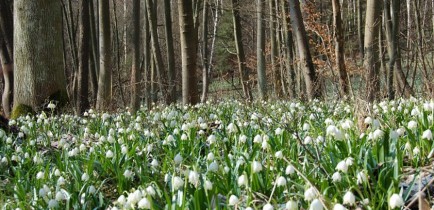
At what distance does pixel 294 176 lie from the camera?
2.90 m

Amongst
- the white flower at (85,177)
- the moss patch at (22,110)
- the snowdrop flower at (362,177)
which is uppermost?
the moss patch at (22,110)

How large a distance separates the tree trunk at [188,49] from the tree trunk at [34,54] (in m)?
2.11

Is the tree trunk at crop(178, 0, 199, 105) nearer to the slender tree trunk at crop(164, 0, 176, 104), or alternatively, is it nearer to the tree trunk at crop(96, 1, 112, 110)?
the tree trunk at crop(96, 1, 112, 110)

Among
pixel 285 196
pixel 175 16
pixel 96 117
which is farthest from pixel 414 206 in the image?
pixel 175 16

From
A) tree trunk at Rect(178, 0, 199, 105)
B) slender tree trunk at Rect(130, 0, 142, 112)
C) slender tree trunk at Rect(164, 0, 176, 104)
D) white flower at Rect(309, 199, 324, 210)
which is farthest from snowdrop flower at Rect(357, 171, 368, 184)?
slender tree trunk at Rect(164, 0, 176, 104)

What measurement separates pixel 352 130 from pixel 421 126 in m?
0.48

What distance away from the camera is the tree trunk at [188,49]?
861 centimetres

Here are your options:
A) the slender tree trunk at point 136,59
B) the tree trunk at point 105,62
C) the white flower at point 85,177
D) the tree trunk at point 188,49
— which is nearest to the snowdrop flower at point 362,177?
the white flower at point 85,177

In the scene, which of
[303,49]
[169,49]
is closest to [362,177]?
[303,49]

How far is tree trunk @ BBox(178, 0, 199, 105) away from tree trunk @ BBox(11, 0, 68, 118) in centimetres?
211

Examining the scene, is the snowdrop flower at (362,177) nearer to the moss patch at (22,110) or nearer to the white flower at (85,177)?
the white flower at (85,177)

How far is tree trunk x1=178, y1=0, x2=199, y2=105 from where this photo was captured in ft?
28.2

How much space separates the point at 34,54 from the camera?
26.4 ft

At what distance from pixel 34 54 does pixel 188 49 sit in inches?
100
